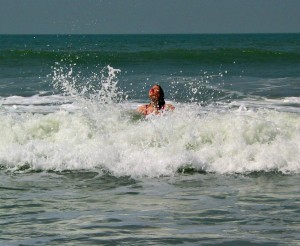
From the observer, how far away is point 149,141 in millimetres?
11125

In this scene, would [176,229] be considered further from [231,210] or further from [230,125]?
[230,125]

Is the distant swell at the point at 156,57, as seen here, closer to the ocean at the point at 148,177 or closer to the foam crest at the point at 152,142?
the ocean at the point at 148,177

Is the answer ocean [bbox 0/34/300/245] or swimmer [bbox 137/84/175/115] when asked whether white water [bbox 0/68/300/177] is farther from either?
swimmer [bbox 137/84/175/115]

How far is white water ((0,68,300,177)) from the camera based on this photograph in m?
10.1

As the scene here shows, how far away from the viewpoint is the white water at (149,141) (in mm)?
10086

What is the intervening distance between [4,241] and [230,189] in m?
3.24

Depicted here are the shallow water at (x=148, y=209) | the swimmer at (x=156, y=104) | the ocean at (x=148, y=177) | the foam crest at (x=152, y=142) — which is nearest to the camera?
the shallow water at (x=148, y=209)

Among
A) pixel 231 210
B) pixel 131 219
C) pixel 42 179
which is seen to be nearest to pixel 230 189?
pixel 231 210

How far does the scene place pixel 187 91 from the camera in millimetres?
22266

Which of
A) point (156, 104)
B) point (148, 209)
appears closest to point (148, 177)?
point (148, 209)

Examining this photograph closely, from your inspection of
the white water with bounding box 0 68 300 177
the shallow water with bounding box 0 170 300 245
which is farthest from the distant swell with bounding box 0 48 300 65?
the shallow water with bounding box 0 170 300 245

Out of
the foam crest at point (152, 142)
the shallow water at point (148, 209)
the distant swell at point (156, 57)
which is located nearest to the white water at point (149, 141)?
the foam crest at point (152, 142)

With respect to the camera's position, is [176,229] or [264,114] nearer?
[176,229]

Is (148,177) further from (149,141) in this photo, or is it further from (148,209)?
(148,209)
